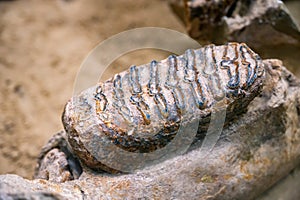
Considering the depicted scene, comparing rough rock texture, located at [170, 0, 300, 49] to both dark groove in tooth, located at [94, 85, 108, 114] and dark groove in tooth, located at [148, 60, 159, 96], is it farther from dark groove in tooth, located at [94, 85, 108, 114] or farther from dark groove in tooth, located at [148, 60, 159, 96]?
dark groove in tooth, located at [94, 85, 108, 114]

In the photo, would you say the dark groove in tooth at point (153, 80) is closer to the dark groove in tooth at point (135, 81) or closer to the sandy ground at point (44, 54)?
the dark groove in tooth at point (135, 81)

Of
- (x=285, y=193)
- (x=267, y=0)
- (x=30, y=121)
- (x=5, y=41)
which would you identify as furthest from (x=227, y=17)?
(x=5, y=41)

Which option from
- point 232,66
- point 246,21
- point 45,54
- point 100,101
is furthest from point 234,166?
point 45,54

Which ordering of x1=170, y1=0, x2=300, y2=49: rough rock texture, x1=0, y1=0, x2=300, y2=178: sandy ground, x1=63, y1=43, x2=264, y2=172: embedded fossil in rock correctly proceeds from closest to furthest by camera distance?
x1=63, y1=43, x2=264, y2=172: embedded fossil in rock → x1=170, y1=0, x2=300, y2=49: rough rock texture → x1=0, y1=0, x2=300, y2=178: sandy ground

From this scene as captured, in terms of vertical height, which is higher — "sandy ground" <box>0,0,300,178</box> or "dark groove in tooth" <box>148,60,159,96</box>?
"dark groove in tooth" <box>148,60,159,96</box>

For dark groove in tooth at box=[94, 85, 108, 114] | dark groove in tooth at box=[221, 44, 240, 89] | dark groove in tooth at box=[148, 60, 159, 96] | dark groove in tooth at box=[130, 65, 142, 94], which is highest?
dark groove in tooth at box=[221, 44, 240, 89]

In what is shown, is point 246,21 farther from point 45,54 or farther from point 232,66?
point 45,54

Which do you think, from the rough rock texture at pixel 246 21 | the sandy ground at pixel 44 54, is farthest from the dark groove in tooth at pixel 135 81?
the sandy ground at pixel 44 54

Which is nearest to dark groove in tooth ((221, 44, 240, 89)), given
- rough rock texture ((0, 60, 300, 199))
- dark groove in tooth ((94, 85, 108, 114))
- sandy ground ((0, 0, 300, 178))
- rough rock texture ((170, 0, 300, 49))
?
rough rock texture ((0, 60, 300, 199))
